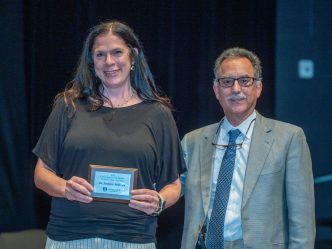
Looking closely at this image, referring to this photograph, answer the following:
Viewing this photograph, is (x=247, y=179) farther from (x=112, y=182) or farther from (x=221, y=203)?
(x=112, y=182)

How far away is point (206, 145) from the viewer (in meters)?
2.72

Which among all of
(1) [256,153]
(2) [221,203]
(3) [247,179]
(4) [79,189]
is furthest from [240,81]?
(4) [79,189]

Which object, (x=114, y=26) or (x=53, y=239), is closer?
(x=53, y=239)

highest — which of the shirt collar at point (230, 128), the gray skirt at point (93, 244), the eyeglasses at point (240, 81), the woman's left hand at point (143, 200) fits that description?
the eyeglasses at point (240, 81)

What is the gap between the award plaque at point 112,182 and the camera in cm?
190

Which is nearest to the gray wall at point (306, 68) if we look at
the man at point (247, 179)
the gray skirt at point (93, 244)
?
the man at point (247, 179)

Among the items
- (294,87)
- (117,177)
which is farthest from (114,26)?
(294,87)

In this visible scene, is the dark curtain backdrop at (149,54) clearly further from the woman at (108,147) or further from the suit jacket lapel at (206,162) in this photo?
the woman at (108,147)

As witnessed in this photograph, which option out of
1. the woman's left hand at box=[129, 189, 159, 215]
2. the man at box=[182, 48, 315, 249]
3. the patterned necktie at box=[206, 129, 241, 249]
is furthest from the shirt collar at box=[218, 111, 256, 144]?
the woman's left hand at box=[129, 189, 159, 215]

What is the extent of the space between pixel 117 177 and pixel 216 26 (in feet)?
6.72

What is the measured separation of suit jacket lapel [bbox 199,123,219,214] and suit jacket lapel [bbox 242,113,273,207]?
7.6 inches

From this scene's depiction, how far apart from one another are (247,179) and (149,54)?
1.46 m

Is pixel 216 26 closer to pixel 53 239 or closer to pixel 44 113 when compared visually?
pixel 44 113

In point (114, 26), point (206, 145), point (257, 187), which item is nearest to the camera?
point (114, 26)
